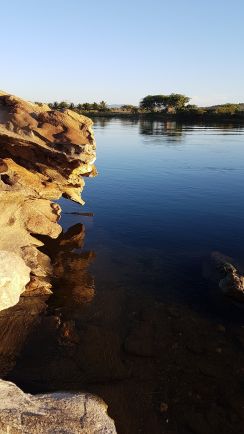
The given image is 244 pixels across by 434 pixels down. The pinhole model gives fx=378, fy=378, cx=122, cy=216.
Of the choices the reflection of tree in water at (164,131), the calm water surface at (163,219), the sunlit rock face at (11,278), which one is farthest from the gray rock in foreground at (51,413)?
the reflection of tree in water at (164,131)

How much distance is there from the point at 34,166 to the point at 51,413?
16.1 metres

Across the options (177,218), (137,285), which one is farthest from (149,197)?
(137,285)

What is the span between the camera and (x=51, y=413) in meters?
10.4

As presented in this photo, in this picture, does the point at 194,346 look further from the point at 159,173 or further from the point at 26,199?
the point at 159,173

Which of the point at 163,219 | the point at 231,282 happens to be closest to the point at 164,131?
the point at 163,219

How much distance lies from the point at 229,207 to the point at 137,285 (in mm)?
16811

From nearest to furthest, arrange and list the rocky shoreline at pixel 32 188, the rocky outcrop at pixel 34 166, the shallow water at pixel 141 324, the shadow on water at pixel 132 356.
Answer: the shadow on water at pixel 132 356, the shallow water at pixel 141 324, the rocky shoreline at pixel 32 188, the rocky outcrop at pixel 34 166

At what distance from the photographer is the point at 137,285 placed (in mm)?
18906

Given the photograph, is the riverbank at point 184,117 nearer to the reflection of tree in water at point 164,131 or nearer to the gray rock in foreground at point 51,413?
the reflection of tree in water at point 164,131

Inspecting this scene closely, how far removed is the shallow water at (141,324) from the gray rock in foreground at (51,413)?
2.42ft

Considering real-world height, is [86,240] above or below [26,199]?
below

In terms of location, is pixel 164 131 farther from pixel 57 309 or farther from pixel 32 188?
pixel 57 309

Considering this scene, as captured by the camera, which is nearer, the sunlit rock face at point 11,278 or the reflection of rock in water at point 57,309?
the reflection of rock in water at point 57,309

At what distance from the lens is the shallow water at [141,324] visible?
11938mm
